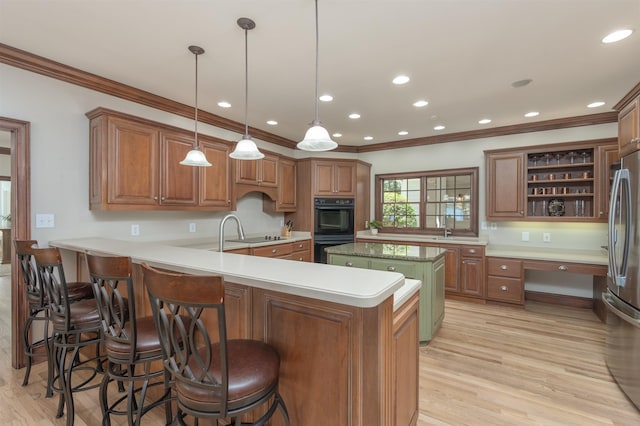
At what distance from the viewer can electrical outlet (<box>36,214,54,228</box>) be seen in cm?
258

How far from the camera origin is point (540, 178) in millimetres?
4336

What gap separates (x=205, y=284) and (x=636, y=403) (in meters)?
2.95

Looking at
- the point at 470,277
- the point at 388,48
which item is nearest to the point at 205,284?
the point at 388,48

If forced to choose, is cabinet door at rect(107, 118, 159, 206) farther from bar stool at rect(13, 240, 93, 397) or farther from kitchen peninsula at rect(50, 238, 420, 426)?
kitchen peninsula at rect(50, 238, 420, 426)

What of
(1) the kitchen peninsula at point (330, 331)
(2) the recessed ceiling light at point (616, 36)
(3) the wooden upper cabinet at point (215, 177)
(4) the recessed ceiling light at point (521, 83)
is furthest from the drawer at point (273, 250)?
(2) the recessed ceiling light at point (616, 36)

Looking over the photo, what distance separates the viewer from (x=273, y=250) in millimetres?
4301

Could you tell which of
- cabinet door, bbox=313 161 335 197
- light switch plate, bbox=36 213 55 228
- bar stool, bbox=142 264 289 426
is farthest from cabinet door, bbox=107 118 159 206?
cabinet door, bbox=313 161 335 197

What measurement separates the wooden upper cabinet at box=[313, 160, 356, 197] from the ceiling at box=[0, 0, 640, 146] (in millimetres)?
1646

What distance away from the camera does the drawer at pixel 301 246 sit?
4.80 m

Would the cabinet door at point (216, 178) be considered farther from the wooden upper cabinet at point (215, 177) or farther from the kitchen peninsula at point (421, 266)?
the kitchen peninsula at point (421, 266)

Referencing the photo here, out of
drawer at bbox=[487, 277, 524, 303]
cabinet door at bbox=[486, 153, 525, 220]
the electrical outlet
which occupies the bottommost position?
drawer at bbox=[487, 277, 524, 303]

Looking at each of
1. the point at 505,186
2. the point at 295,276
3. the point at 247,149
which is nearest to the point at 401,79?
the point at 247,149

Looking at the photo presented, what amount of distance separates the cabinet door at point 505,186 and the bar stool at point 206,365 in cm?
428

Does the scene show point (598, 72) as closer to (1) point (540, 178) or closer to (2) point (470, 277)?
(1) point (540, 178)
